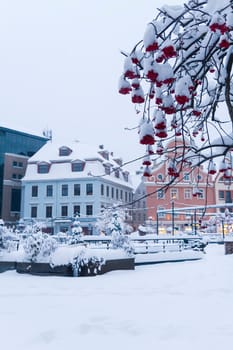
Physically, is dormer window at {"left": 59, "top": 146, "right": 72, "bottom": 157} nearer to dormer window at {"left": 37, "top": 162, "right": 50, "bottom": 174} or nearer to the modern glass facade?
dormer window at {"left": 37, "top": 162, "right": 50, "bottom": 174}

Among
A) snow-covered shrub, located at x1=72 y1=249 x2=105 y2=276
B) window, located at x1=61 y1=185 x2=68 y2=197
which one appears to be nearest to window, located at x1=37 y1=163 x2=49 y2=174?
window, located at x1=61 y1=185 x2=68 y2=197

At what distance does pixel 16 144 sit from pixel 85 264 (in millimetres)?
36096

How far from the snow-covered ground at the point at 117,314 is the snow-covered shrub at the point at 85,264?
52.9 inches

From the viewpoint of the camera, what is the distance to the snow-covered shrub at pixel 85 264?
1440 centimetres

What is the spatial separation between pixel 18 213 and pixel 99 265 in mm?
33488

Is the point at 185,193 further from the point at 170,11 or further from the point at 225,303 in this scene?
the point at 170,11

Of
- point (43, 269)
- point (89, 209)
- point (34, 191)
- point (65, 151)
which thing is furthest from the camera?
point (34, 191)

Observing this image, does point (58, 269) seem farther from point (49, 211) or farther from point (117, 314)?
→ point (49, 211)

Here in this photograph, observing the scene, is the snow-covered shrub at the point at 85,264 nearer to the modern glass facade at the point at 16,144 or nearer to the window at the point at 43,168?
the window at the point at 43,168

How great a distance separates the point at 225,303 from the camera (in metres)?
8.74

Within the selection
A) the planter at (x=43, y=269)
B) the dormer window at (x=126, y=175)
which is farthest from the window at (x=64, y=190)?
the planter at (x=43, y=269)

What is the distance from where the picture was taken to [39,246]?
14992 millimetres

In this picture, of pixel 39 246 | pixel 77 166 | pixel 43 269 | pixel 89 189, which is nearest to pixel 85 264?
pixel 43 269

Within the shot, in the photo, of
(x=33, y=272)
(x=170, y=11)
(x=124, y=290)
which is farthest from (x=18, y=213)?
(x=170, y=11)
